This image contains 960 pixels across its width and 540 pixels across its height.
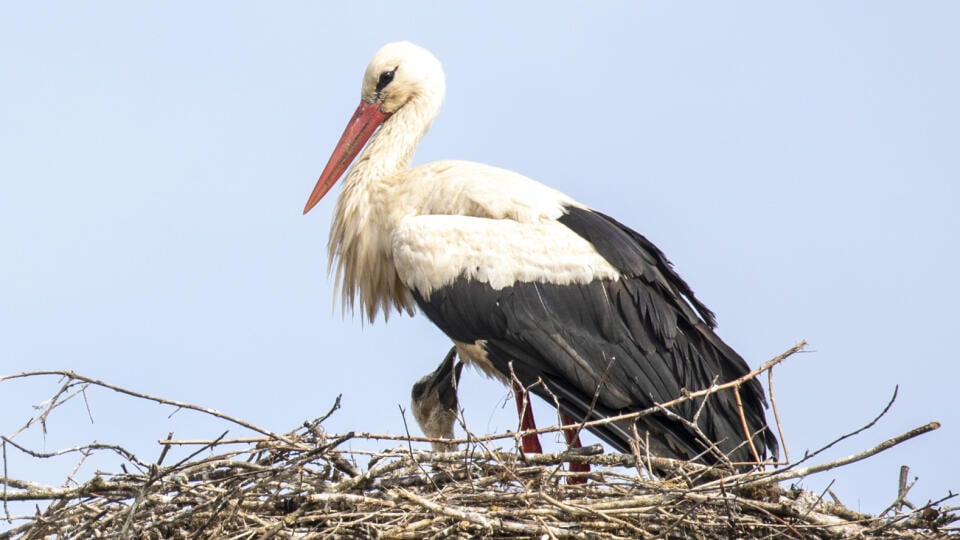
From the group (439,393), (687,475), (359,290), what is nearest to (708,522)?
(687,475)

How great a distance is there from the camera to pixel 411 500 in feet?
17.1

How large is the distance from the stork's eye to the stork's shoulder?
729 mm

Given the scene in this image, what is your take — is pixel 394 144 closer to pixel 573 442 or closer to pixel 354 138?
→ pixel 354 138

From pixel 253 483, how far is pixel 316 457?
211 mm

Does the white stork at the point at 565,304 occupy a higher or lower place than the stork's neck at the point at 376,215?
lower

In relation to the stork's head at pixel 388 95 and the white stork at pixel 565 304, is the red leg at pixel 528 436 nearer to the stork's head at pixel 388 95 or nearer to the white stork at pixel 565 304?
the white stork at pixel 565 304

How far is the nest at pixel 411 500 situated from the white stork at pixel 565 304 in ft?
2.82

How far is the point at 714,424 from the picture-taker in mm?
6441

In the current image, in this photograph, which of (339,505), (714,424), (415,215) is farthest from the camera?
(415,215)

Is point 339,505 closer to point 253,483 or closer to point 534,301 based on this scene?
point 253,483

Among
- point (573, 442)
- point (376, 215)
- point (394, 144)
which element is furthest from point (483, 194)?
point (573, 442)

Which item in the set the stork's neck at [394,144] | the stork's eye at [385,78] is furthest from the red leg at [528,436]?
the stork's eye at [385,78]

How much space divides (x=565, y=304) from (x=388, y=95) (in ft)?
5.19

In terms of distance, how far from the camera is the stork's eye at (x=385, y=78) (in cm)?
769
